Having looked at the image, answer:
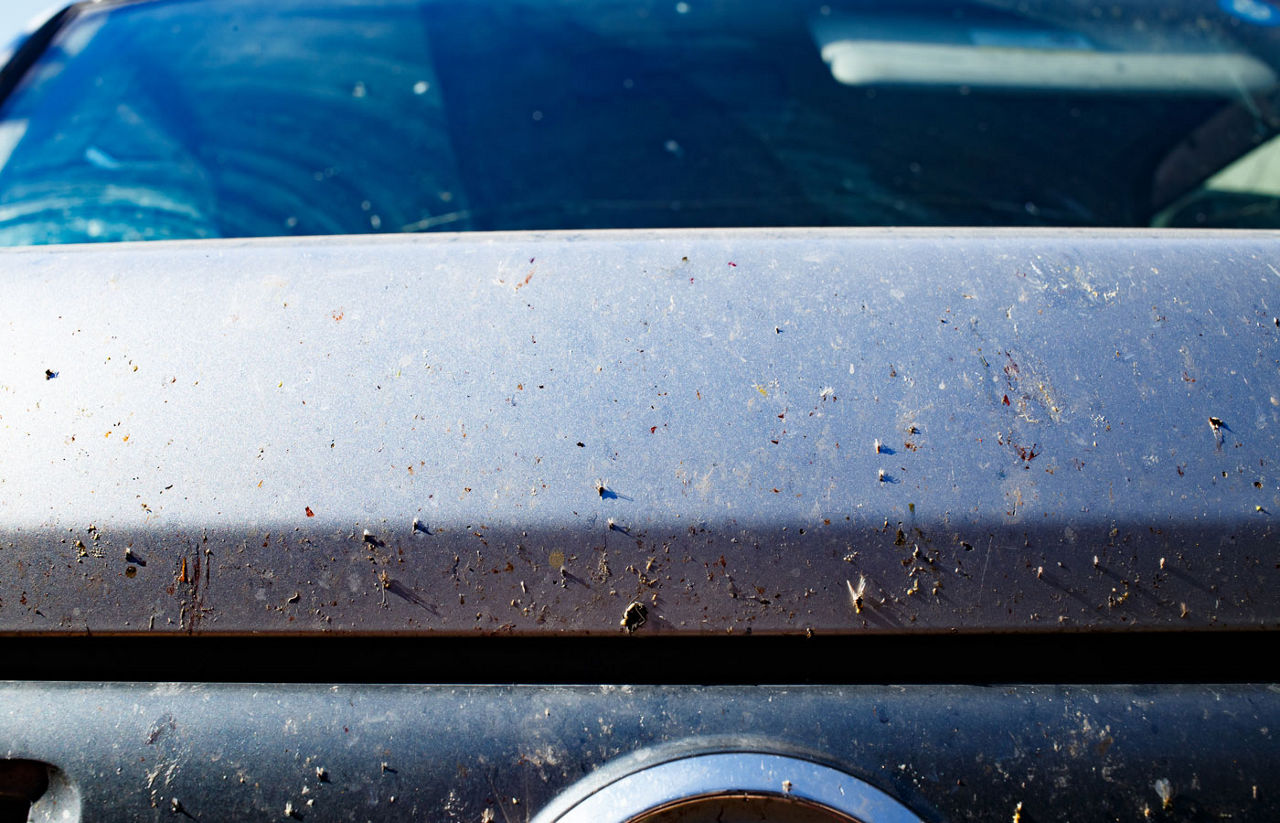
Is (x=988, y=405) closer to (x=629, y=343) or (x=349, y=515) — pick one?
(x=629, y=343)

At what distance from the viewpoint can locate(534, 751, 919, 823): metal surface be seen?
2.34 ft

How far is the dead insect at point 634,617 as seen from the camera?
0.77 metres

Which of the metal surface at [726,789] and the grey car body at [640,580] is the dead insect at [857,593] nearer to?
the grey car body at [640,580]

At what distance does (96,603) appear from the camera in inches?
30.8

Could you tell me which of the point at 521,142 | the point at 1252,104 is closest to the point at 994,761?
the point at 521,142

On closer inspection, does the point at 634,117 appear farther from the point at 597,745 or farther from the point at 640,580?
the point at 597,745

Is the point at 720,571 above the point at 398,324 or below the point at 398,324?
below

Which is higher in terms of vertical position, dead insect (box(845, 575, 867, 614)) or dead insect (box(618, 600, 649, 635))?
dead insect (box(845, 575, 867, 614))

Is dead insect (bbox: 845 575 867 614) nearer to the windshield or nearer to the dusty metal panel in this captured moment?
the dusty metal panel

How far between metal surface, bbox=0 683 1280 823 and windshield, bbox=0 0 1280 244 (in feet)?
2.68

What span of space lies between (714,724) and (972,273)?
565mm

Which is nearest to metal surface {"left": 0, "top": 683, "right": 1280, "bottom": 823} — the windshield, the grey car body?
the grey car body

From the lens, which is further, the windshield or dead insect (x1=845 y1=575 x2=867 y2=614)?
the windshield

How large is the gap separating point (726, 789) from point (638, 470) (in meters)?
0.30
